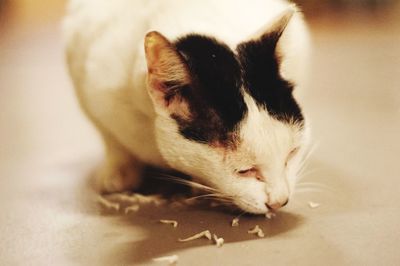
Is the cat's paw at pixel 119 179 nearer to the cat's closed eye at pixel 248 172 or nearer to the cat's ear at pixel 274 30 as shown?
the cat's closed eye at pixel 248 172

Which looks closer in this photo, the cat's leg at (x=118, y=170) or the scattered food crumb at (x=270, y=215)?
the scattered food crumb at (x=270, y=215)

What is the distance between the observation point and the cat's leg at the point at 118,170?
1.85 metres

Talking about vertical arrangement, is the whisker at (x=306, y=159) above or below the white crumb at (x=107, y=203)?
above

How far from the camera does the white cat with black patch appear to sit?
4.38 feet

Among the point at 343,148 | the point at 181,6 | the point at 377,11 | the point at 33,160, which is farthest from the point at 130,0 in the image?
the point at 377,11

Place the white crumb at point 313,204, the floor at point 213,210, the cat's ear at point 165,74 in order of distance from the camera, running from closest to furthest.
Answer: the cat's ear at point 165,74 < the floor at point 213,210 < the white crumb at point 313,204

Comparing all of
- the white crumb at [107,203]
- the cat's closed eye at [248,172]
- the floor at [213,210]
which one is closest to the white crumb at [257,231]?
the floor at [213,210]

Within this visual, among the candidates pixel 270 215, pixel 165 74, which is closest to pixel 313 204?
pixel 270 215

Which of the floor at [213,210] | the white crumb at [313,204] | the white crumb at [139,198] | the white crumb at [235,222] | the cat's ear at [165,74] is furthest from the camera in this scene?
the white crumb at [139,198]

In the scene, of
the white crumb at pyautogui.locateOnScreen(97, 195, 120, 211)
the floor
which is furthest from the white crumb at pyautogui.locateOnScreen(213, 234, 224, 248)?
the white crumb at pyautogui.locateOnScreen(97, 195, 120, 211)

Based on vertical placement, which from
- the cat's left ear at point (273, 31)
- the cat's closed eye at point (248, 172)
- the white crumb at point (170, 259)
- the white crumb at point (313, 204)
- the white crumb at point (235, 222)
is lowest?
the white crumb at point (170, 259)

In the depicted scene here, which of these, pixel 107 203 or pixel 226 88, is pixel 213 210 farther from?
pixel 226 88

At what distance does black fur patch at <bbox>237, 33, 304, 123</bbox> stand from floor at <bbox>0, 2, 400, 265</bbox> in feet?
1.06

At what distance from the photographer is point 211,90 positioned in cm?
134
